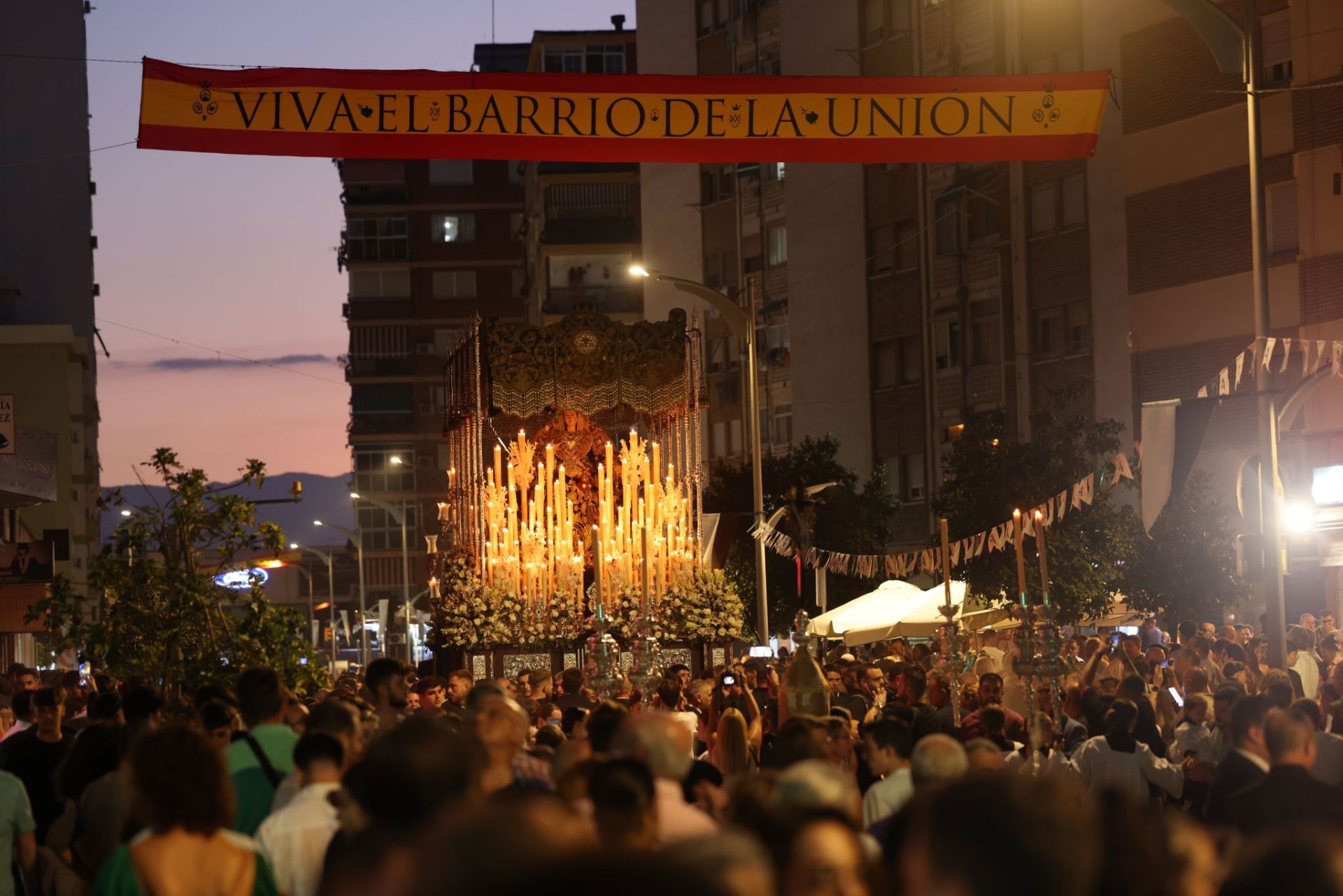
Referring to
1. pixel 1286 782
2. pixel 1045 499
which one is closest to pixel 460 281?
pixel 1045 499

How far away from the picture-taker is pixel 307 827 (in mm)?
6590

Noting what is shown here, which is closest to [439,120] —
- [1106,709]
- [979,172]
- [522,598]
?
[1106,709]

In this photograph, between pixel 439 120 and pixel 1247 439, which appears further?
pixel 1247 439

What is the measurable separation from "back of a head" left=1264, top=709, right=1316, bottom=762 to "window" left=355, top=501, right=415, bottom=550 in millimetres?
96297

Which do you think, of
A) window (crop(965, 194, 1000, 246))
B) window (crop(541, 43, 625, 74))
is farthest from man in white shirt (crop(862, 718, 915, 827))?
window (crop(541, 43, 625, 74))

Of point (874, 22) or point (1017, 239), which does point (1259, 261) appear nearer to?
point (1017, 239)

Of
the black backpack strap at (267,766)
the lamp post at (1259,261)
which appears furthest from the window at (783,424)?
the black backpack strap at (267,766)

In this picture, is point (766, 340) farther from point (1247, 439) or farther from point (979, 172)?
point (1247, 439)

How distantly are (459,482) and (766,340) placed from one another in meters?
31.5

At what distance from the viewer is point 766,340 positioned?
5616 centimetres

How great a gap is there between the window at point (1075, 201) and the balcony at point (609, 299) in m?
32.0

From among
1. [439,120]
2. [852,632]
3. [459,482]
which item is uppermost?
[439,120]

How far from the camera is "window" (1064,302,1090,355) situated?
43219mm

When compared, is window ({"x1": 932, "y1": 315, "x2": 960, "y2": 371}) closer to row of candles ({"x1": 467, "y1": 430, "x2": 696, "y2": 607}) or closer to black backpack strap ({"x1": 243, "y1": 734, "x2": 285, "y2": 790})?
row of candles ({"x1": 467, "y1": 430, "x2": 696, "y2": 607})
